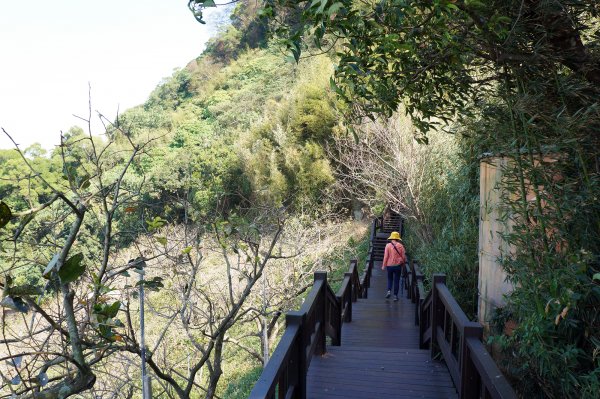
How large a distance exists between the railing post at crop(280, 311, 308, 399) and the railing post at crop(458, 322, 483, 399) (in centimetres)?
109

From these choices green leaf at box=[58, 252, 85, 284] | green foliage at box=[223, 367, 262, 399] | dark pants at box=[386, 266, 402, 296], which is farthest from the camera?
green foliage at box=[223, 367, 262, 399]

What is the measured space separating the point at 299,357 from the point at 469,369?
3.89 ft

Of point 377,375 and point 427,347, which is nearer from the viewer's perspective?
point 377,375

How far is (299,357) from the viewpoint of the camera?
11.5 feet

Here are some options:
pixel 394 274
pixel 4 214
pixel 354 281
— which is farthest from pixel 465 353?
pixel 354 281

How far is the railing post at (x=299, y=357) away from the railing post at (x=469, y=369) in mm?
1095

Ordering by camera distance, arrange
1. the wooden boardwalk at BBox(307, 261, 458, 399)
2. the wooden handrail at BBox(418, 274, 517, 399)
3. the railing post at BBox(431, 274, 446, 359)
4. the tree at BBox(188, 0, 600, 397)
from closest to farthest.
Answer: the tree at BBox(188, 0, 600, 397) → the wooden handrail at BBox(418, 274, 517, 399) → the wooden boardwalk at BBox(307, 261, 458, 399) → the railing post at BBox(431, 274, 446, 359)

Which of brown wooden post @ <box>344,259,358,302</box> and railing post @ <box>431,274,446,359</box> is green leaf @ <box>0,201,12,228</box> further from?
brown wooden post @ <box>344,259,358,302</box>

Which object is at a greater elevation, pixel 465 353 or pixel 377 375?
pixel 465 353

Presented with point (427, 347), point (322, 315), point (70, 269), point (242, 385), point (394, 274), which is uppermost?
point (70, 269)

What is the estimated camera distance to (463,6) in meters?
2.35

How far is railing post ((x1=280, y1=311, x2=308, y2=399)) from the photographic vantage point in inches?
130

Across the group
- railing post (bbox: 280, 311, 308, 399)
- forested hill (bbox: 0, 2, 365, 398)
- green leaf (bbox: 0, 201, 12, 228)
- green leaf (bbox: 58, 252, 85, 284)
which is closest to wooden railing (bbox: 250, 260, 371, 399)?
railing post (bbox: 280, 311, 308, 399)

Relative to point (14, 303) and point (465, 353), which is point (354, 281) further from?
point (14, 303)
